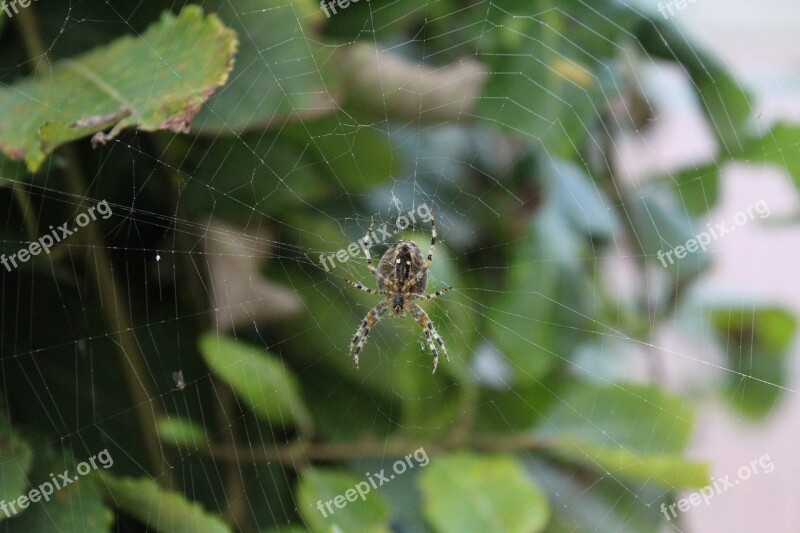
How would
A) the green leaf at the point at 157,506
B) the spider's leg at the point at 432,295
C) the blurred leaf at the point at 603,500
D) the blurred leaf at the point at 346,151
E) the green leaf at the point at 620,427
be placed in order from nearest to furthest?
1. the green leaf at the point at 157,506
2. the blurred leaf at the point at 346,151
3. the green leaf at the point at 620,427
4. the blurred leaf at the point at 603,500
5. the spider's leg at the point at 432,295

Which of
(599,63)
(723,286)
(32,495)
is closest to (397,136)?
(599,63)

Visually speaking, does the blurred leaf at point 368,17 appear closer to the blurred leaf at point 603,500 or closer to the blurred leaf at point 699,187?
the blurred leaf at point 699,187

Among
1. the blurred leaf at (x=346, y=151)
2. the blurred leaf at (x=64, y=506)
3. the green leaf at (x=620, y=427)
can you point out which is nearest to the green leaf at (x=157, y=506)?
the blurred leaf at (x=64, y=506)

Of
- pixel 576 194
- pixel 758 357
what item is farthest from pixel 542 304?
pixel 758 357

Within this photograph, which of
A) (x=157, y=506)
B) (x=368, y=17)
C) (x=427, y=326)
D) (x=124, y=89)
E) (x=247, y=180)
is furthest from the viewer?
(x=427, y=326)

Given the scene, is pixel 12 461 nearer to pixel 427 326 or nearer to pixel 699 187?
pixel 427 326

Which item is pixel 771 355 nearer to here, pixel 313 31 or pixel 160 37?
pixel 313 31
